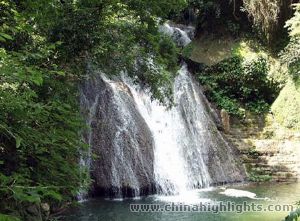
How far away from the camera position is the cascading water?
451 inches

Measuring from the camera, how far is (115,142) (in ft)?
38.4

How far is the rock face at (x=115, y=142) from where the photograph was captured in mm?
11203

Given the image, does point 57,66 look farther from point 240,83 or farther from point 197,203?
point 240,83

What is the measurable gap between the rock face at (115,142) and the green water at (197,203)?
563 millimetres

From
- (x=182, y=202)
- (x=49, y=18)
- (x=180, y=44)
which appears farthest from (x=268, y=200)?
(x=180, y=44)

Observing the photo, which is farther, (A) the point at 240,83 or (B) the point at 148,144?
(A) the point at 240,83

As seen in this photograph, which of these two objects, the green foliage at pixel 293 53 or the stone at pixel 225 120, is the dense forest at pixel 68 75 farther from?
the stone at pixel 225 120

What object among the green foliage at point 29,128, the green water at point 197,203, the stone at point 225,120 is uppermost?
the stone at point 225,120

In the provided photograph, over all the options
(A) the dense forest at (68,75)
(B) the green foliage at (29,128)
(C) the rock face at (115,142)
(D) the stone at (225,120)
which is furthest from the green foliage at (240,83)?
(B) the green foliage at (29,128)

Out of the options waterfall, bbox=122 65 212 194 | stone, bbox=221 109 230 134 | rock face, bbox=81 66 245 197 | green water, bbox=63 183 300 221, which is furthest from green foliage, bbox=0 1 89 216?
stone, bbox=221 109 230 134

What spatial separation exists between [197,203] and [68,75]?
494cm

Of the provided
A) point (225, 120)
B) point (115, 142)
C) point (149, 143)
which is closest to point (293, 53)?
point (225, 120)

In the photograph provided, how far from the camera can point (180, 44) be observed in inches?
711

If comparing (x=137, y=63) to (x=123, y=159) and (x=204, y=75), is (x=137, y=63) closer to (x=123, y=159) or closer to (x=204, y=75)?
(x=123, y=159)
